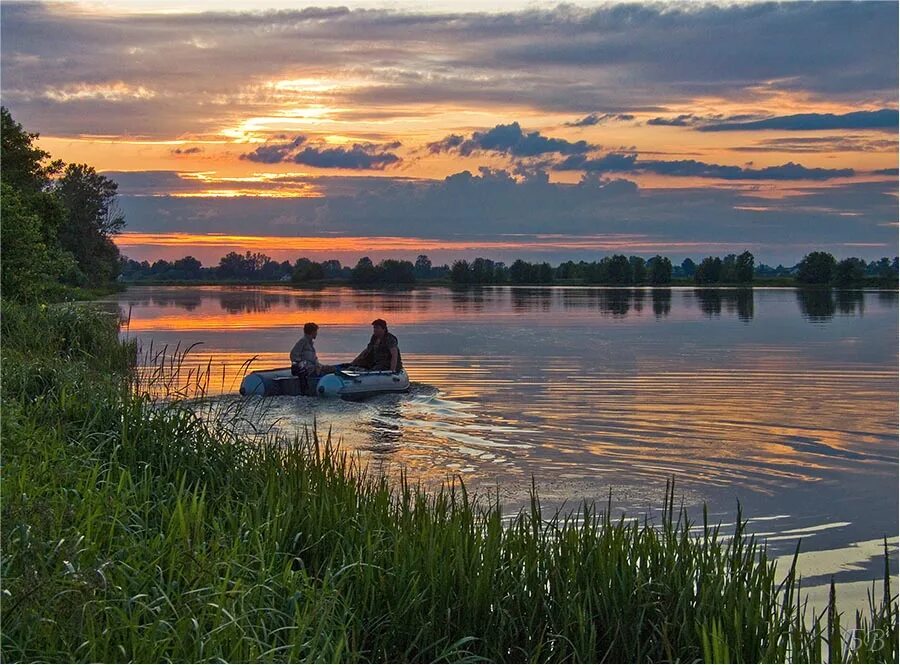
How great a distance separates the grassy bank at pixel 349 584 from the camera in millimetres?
5309

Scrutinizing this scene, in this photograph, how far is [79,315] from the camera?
23.2 meters

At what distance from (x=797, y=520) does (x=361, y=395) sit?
11.3 meters

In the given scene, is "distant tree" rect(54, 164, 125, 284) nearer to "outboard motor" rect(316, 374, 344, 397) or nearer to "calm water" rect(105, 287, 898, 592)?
"calm water" rect(105, 287, 898, 592)

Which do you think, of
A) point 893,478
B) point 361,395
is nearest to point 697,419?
point 893,478

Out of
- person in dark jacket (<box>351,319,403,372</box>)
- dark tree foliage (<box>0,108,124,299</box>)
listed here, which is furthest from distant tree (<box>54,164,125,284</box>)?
person in dark jacket (<box>351,319,403,372</box>)

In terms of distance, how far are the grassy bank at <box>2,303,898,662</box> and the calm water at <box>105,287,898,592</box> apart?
1.05m

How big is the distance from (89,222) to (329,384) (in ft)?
212

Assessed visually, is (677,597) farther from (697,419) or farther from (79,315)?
(79,315)

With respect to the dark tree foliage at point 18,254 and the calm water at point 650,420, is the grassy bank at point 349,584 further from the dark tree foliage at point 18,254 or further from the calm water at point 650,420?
the dark tree foliage at point 18,254

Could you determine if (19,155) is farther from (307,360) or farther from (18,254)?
(307,360)

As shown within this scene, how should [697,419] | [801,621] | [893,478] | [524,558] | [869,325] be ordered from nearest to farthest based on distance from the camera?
[801,621] < [524,558] < [893,478] < [697,419] < [869,325]

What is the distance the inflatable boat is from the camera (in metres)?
21.8

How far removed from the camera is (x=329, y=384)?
21.8 metres

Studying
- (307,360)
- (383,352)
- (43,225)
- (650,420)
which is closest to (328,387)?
(307,360)
